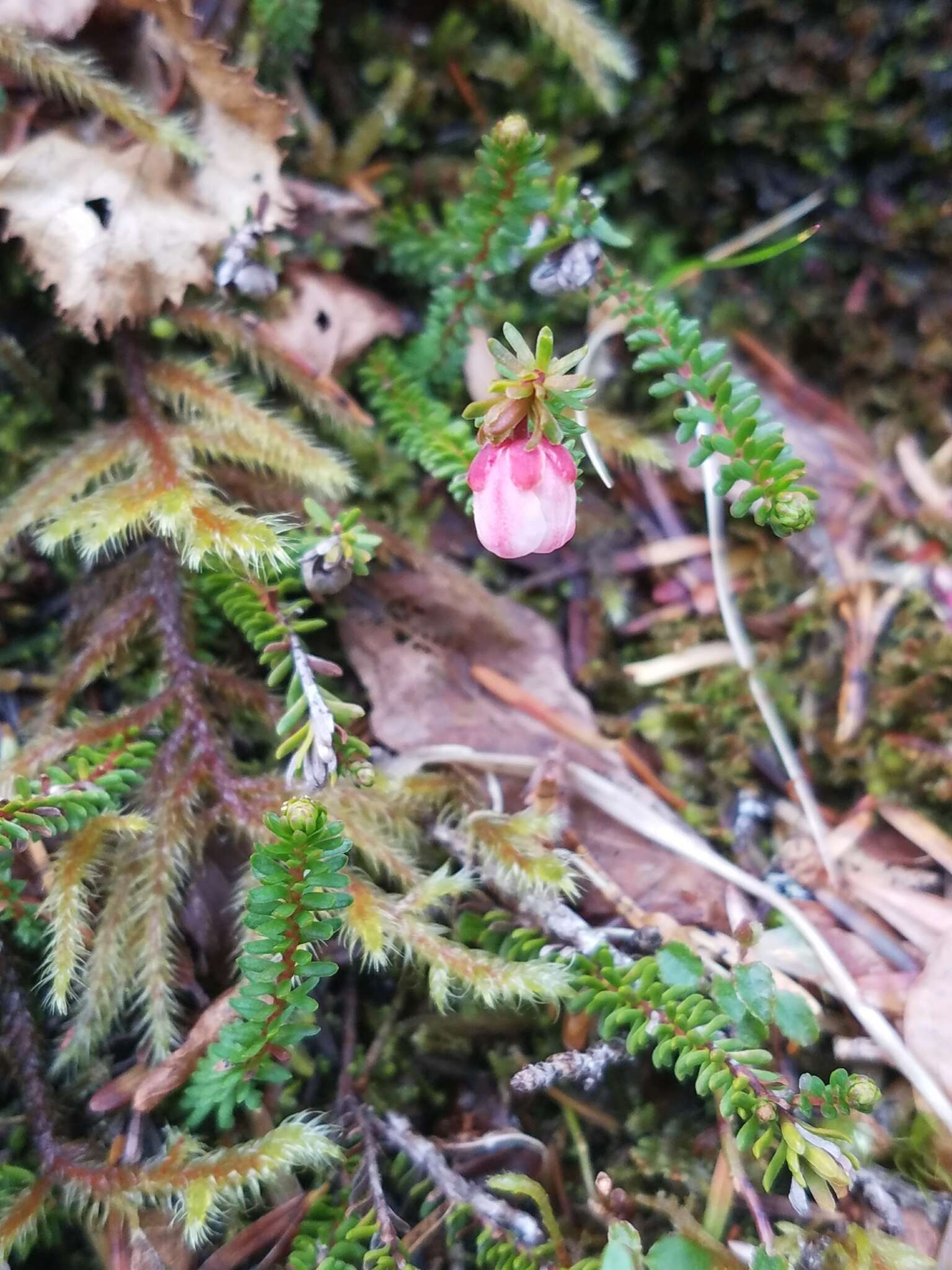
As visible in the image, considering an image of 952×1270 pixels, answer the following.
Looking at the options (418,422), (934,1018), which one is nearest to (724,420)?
(418,422)

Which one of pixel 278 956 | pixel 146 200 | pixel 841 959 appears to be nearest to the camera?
pixel 278 956

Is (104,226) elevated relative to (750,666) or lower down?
elevated

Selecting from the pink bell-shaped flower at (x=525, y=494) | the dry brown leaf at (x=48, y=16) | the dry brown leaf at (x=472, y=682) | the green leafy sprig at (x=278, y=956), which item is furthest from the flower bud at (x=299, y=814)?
the dry brown leaf at (x=48, y=16)

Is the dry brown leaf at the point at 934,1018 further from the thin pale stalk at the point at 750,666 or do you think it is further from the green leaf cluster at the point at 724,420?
the green leaf cluster at the point at 724,420

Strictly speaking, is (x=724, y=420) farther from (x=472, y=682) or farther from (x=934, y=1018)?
(x=934, y=1018)

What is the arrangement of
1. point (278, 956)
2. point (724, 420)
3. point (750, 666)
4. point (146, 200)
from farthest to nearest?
1. point (750, 666)
2. point (146, 200)
3. point (724, 420)
4. point (278, 956)

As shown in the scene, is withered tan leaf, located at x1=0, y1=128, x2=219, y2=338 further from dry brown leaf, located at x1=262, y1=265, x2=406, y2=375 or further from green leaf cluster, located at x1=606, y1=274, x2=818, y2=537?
green leaf cluster, located at x1=606, y1=274, x2=818, y2=537

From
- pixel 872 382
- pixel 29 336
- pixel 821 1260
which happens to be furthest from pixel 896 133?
pixel 821 1260
